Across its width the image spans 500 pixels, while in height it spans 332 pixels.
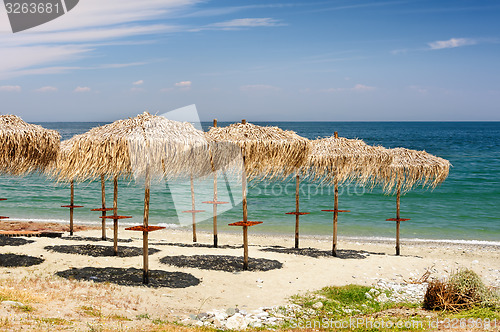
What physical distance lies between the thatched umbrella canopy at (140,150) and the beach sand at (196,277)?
1.31m

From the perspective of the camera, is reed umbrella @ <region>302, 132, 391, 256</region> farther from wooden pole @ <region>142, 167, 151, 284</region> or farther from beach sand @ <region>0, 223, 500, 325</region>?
wooden pole @ <region>142, 167, 151, 284</region>

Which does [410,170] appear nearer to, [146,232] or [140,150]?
[146,232]

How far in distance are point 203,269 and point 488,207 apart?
22636 mm

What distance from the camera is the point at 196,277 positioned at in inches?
412

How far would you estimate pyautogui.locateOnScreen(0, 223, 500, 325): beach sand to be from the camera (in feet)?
26.2

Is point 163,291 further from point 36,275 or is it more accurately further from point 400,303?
point 400,303

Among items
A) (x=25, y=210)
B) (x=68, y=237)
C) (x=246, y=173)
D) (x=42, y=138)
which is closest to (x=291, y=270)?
(x=246, y=173)

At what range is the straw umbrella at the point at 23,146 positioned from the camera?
10102 mm

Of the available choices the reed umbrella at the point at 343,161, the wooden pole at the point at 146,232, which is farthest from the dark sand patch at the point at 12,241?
the reed umbrella at the point at 343,161

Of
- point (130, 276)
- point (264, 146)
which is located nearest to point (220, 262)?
point (130, 276)

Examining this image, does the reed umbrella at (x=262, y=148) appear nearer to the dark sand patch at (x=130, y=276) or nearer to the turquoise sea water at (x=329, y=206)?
the dark sand patch at (x=130, y=276)

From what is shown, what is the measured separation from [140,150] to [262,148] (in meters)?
3.05

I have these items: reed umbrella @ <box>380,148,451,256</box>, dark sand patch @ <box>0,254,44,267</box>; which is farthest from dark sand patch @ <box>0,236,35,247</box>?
reed umbrella @ <box>380,148,451,256</box>

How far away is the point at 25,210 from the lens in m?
26.9
